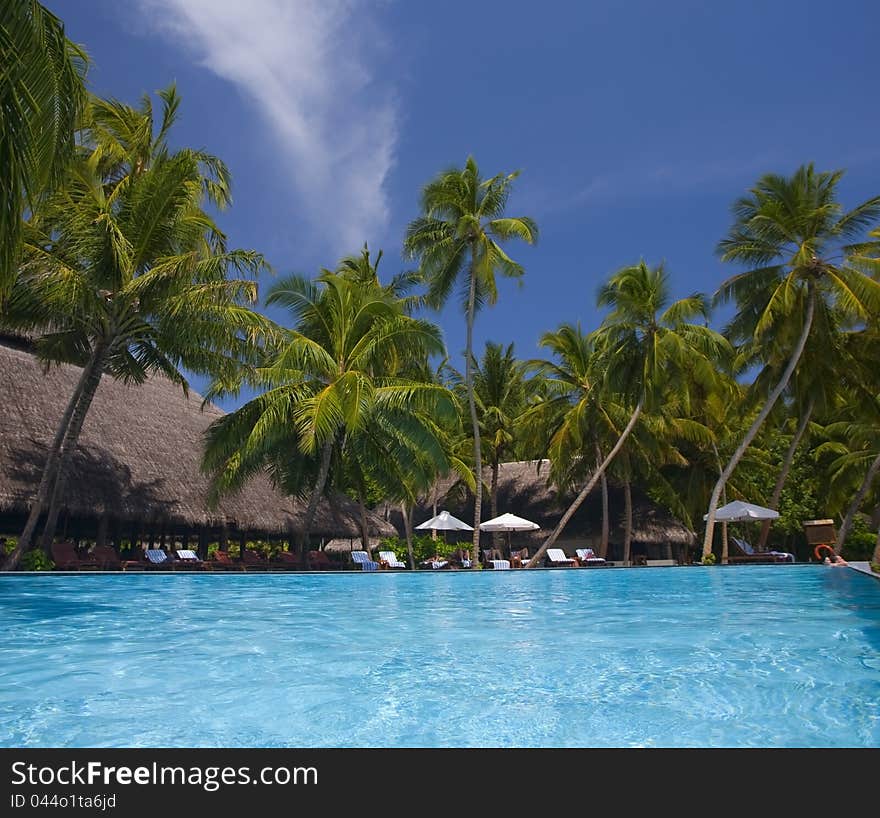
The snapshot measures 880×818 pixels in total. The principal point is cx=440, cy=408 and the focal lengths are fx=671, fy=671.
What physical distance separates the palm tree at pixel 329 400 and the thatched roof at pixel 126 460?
1.64 meters

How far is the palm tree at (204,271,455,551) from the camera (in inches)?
563

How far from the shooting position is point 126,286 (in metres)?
11.9

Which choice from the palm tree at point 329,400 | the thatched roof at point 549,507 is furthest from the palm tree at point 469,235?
the thatched roof at point 549,507

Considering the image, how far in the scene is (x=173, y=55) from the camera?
12875mm

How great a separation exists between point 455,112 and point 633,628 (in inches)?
476

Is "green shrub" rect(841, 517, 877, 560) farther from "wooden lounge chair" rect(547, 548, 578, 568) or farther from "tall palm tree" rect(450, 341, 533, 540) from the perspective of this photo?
"tall palm tree" rect(450, 341, 533, 540)

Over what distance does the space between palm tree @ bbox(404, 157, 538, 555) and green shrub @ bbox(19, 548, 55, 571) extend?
9.58m

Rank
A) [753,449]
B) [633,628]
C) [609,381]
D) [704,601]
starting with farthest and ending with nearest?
1. [753,449]
2. [609,381]
3. [704,601]
4. [633,628]

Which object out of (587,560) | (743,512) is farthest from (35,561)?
(743,512)

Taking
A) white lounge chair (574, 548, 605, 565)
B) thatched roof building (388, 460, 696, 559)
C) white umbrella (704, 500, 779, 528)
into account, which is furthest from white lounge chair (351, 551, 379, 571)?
white umbrella (704, 500, 779, 528)

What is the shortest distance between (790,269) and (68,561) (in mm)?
18486

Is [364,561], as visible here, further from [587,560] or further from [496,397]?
[496,397]

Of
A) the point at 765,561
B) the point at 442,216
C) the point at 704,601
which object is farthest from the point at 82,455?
the point at 765,561

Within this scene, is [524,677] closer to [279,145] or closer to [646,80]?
[279,145]
